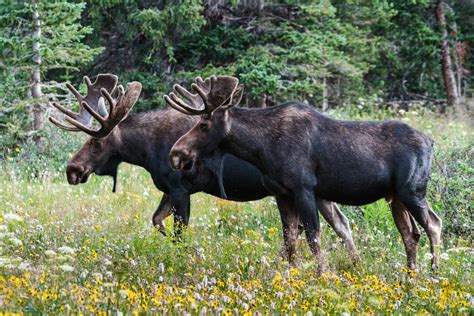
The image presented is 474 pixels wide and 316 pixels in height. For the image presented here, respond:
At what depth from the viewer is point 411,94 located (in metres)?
27.8

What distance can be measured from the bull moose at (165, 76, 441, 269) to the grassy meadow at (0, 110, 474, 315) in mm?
482

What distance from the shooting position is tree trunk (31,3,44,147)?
563 inches

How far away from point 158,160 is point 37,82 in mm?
7280

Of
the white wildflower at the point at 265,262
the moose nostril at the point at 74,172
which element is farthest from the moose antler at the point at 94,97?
the white wildflower at the point at 265,262

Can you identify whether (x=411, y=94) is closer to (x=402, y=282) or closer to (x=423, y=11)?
(x=423, y=11)

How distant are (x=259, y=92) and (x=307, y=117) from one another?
1064 centimetres

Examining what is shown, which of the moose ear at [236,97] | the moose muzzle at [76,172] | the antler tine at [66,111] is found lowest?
the moose muzzle at [76,172]

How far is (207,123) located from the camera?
23.7ft

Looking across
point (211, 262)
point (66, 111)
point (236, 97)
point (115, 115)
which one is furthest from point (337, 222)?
point (66, 111)

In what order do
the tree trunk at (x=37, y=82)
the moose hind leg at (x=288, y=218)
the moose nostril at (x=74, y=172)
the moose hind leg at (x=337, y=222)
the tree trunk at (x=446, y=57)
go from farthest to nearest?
the tree trunk at (x=446, y=57) → the tree trunk at (x=37, y=82) → the moose nostril at (x=74, y=172) → the moose hind leg at (x=337, y=222) → the moose hind leg at (x=288, y=218)

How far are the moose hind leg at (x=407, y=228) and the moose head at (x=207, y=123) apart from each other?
193 centimetres

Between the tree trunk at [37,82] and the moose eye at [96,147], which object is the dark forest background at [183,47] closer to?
the tree trunk at [37,82]

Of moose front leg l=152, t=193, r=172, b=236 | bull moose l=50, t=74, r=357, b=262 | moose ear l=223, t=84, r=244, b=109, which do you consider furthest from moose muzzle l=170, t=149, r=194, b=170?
moose front leg l=152, t=193, r=172, b=236

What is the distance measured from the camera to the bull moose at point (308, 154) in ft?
23.2
